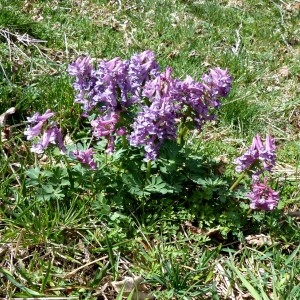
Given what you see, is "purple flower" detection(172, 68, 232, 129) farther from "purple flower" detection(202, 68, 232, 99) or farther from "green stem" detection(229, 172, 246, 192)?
"green stem" detection(229, 172, 246, 192)

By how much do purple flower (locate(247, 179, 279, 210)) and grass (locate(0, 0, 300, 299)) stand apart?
6.8 inches

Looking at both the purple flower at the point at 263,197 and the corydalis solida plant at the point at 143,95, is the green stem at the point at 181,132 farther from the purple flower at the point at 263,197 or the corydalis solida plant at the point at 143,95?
the purple flower at the point at 263,197

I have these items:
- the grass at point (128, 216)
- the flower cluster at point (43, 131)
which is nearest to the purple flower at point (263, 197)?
the grass at point (128, 216)

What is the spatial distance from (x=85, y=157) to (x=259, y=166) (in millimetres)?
1020

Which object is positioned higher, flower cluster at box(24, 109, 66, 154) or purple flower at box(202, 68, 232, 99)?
purple flower at box(202, 68, 232, 99)

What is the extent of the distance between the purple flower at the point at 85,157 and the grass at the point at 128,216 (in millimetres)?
100

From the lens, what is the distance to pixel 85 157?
2791mm

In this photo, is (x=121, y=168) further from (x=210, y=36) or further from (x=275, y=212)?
(x=210, y=36)

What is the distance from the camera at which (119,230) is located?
2895mm

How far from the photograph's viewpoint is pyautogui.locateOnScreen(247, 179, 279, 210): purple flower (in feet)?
9.35

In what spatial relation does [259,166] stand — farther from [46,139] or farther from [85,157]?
[46,139]

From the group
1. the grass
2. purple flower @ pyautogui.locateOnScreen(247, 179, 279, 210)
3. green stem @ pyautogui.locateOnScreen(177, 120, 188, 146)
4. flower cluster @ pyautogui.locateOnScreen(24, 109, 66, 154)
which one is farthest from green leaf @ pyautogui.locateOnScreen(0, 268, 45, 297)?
purple flower @ pyautogui.locateOnScreen(247, 179, 279, 210)

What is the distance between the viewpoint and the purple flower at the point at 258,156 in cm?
269

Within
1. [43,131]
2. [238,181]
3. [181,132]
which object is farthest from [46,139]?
[238,181]
